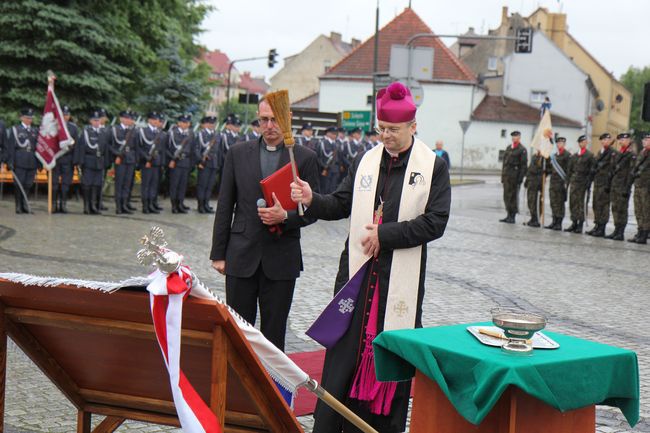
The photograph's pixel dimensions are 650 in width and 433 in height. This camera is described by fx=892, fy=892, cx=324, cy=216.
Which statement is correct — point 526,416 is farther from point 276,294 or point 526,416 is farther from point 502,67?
point 502,67

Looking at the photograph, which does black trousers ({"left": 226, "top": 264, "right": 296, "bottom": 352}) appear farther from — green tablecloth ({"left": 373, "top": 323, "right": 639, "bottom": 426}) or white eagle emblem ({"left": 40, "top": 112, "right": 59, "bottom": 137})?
white eagle emblem ({"left": 40, "top": 112, "right": 59, "bottom": 137})

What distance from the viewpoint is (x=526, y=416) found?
→ 139 inches

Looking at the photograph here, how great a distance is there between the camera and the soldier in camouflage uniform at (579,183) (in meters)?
20.7

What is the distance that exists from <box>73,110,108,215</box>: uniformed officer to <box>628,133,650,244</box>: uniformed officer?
37.3ft

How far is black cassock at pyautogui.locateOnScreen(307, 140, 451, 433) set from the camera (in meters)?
4.59

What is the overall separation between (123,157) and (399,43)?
1627 inches

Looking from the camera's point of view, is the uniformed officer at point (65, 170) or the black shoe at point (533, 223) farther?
the black shoe at point (533, 223)

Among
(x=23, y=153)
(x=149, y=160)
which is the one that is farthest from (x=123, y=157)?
(x=23, y=153)

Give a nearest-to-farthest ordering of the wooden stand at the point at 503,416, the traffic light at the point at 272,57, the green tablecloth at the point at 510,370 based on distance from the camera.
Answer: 1. the green tablecloth at the point at 510,370
2. the wooden stand at the point at 503,416
3. the traffic light at the point at 272,57

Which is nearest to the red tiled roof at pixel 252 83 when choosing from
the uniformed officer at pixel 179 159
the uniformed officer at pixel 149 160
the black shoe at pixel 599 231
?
the uniformed officer at pixel 179 159

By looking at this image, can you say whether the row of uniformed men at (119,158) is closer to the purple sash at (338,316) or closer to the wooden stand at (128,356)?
the purple sash at (338,316)

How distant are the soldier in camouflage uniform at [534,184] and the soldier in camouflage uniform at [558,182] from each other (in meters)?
0.22

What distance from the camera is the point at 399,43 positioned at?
191ft

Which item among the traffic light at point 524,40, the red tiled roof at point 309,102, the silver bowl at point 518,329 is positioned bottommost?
the silver bowl at point 518,329
